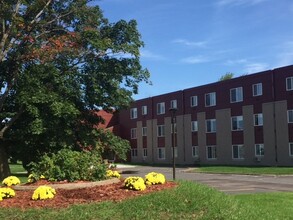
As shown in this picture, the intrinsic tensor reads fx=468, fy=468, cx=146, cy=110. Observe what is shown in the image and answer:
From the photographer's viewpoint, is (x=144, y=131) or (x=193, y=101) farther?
(x=144, y=131)

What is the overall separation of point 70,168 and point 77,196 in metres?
1.79

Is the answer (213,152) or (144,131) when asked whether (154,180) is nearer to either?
(213,152)

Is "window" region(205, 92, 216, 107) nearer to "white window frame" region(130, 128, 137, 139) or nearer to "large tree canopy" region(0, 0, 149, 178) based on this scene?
"white window frame" region(130, 128, 137, 139)

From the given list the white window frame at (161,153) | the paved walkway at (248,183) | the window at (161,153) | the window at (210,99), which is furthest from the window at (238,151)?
the paved walkway at (248,183)

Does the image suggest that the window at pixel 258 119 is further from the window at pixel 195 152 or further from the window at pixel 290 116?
the window at pixel 195 152

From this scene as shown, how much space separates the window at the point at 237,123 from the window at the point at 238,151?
6.11ft

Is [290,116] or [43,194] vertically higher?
[290,116]

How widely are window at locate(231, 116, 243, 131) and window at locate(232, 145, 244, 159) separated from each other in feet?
6.11

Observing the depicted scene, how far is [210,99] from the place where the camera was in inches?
2083

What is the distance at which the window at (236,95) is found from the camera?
48347mm

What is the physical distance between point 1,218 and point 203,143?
46322 mm

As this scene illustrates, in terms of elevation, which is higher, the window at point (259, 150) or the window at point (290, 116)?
the window at point (290, 116)

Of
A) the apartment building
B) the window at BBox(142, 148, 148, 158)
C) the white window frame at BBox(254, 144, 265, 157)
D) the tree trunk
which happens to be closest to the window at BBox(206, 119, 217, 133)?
the apartment building

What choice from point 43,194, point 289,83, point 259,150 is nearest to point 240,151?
point 259,150
